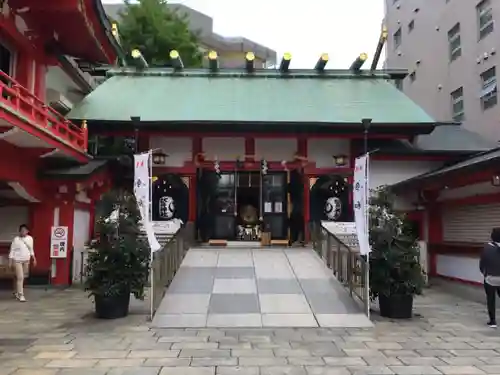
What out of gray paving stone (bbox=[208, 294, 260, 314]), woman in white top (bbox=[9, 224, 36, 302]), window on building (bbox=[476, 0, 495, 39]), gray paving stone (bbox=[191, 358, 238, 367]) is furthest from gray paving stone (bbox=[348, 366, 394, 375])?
window on building (bbox=[476, 0, 495, 39])

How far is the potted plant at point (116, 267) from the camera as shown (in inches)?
345

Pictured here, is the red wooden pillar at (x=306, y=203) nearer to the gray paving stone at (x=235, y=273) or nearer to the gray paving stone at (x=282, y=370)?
the gray paving stone at (x=235, y=273)

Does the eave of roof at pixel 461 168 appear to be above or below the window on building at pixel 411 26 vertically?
below

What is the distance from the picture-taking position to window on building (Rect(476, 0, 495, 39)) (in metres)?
17.8

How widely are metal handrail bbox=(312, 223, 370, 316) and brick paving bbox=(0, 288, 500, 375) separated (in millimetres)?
805

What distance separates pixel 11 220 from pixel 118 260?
609 centimetres

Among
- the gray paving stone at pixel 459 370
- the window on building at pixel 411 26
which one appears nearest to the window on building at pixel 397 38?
the window on building at pixel 411 26

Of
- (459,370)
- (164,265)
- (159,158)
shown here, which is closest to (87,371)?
(459,370)

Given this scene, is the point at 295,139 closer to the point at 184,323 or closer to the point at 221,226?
the point at 221,226

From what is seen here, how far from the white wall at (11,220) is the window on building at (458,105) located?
1660cm

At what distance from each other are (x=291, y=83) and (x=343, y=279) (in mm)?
10147

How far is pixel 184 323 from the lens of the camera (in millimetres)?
8359

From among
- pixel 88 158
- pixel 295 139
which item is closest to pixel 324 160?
pixel 295 139

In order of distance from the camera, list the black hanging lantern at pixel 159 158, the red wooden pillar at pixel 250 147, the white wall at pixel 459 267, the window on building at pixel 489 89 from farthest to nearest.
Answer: the window on building at pixel 489 89 → the red wooden pillar at pixel 250 147 → the black hanging lantern at pixel 159 158 → the white wall at pixel 459 267
